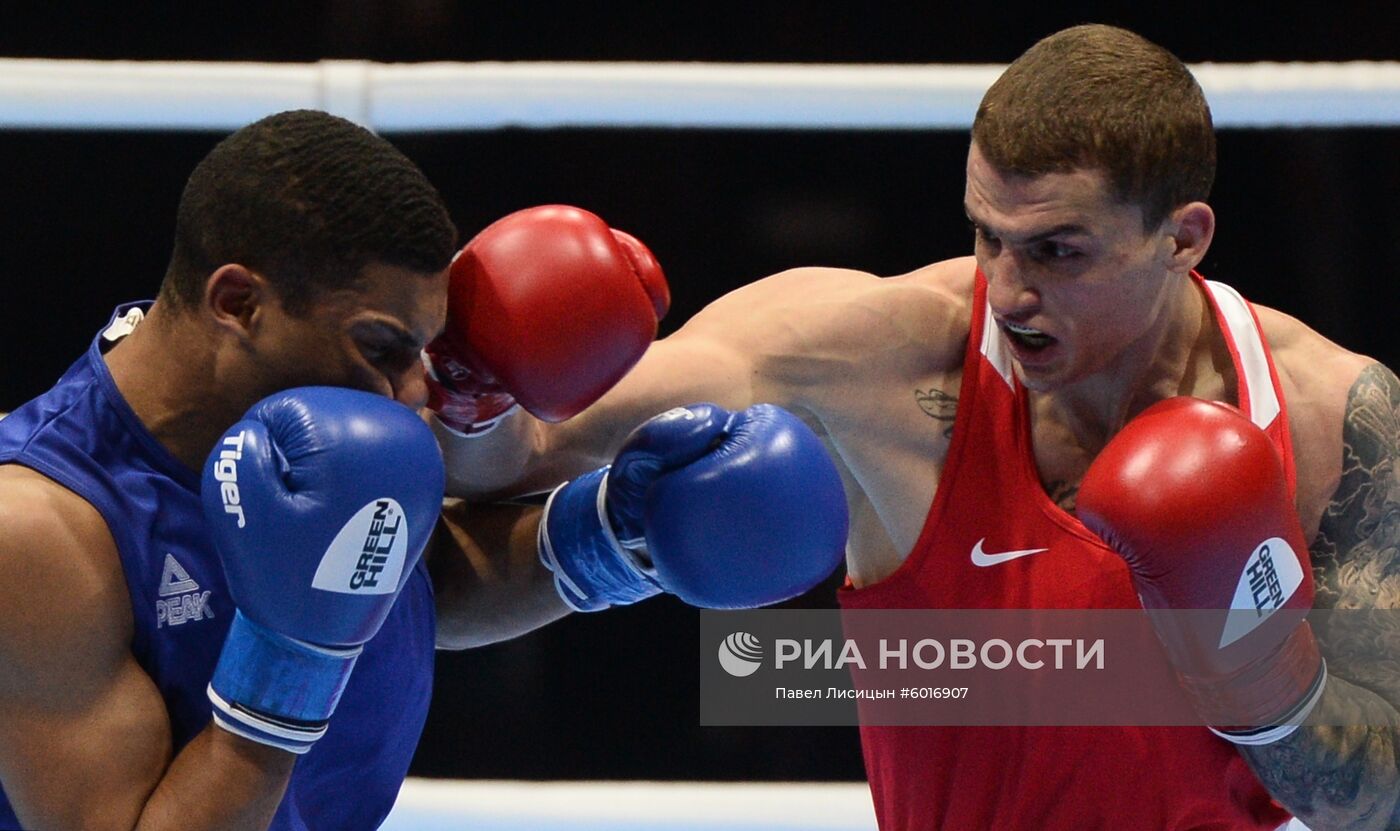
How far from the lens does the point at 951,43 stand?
10.9 ft

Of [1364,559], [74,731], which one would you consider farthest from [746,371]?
[74,731]

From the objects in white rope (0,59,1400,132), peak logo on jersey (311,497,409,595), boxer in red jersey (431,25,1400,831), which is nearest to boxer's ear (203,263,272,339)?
peak logo on jersey (311,497,409,595)

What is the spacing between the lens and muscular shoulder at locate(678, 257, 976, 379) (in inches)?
74.2

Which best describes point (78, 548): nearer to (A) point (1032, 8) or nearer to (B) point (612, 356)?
(B) point (612, 356)

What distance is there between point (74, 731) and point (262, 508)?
0.25m

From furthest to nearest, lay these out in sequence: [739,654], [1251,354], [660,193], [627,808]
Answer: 1. [660,193]
2. [627,808]
3. [739,654]
4. [1251,354]

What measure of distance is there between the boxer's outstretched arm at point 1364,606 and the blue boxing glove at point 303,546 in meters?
0.99

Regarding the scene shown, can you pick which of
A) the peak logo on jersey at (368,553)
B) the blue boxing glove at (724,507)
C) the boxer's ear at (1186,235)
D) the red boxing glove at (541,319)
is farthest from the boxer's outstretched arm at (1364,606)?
the peak logo on jersey at (368,553)

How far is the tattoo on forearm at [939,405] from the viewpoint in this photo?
187 cm

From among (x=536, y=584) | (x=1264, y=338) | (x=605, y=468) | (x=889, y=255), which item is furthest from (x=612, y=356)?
(x=889, y=255)

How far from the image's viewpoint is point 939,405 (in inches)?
74.0

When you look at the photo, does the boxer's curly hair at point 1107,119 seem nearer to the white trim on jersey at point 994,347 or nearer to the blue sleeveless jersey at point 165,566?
the white trim on jersey at point 994,347

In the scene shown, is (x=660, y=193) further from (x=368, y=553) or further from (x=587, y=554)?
(x=368, y=553)

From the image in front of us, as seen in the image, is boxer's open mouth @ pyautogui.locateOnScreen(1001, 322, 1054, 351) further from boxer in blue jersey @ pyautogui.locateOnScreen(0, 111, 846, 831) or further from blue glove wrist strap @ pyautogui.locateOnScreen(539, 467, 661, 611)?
blue glove wrist strap @ pyautogui.locateOnScreen(539, 467, 661, 611)
